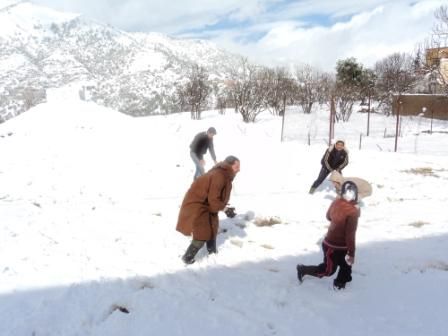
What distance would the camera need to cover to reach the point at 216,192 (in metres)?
5.00

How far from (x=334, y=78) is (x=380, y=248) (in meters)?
37.5

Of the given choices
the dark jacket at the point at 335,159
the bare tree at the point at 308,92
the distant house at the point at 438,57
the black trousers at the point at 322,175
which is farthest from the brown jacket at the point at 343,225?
the bare tree at the point at 308,92

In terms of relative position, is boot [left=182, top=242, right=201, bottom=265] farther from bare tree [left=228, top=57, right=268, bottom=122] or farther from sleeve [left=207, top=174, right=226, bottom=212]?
bare tree [left=228, top=57, right=268, bottom=122]

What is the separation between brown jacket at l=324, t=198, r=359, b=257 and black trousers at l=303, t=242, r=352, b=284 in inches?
3.8

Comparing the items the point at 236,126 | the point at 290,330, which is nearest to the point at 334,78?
the point at 236,126

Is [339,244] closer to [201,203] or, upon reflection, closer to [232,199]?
[201,203]

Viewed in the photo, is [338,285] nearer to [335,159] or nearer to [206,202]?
[206,202]

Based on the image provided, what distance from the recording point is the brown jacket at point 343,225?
430 cm

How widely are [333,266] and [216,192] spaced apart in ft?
5.24

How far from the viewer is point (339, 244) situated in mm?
4453

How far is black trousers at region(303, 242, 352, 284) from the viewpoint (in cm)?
454

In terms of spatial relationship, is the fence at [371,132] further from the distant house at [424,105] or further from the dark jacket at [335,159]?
the dark jacket at [335,159]

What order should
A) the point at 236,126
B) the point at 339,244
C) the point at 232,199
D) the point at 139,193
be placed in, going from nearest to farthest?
the point at 339,244, the point at 232,199, the point at 139,193, the point at 236,126

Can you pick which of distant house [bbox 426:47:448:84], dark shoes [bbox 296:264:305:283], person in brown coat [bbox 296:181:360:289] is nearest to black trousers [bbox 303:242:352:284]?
person in brown coat [bbox 296:181:360:289]
